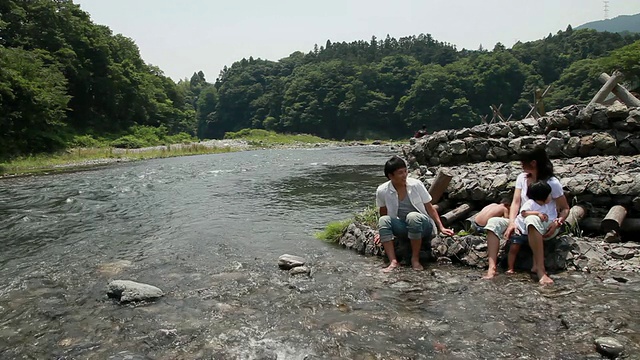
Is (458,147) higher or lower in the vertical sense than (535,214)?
higher

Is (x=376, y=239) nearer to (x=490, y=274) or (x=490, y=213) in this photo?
(x=490, y=213)

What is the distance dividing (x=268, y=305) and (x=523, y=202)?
176 inches

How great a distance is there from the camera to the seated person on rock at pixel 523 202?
6.56 meters

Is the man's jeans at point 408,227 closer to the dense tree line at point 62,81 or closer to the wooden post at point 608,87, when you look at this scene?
the wooden post at point 608,87

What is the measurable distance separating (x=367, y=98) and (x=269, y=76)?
55.7m

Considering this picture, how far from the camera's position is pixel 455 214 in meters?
9.36

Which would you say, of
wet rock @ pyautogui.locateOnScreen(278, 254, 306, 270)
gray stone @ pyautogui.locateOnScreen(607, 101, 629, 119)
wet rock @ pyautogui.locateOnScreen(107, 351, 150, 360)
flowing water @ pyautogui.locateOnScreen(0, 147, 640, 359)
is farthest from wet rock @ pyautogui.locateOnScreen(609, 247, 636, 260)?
wet rock @ pyautogui.locateOnScreen(107, 351, 150, 360)

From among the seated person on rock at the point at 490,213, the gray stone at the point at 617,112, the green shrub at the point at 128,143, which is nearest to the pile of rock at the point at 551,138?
the gray stone at the point at 617,112

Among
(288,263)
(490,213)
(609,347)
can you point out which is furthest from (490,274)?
(288,263)

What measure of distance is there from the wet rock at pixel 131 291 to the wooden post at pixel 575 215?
298 inches

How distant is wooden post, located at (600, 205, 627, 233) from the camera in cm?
758

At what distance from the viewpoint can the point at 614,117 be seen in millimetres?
11328

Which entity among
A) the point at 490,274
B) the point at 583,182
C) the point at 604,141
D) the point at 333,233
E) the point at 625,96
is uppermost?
the point at 625,96

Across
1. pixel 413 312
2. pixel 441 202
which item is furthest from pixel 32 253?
pixel 441 202
